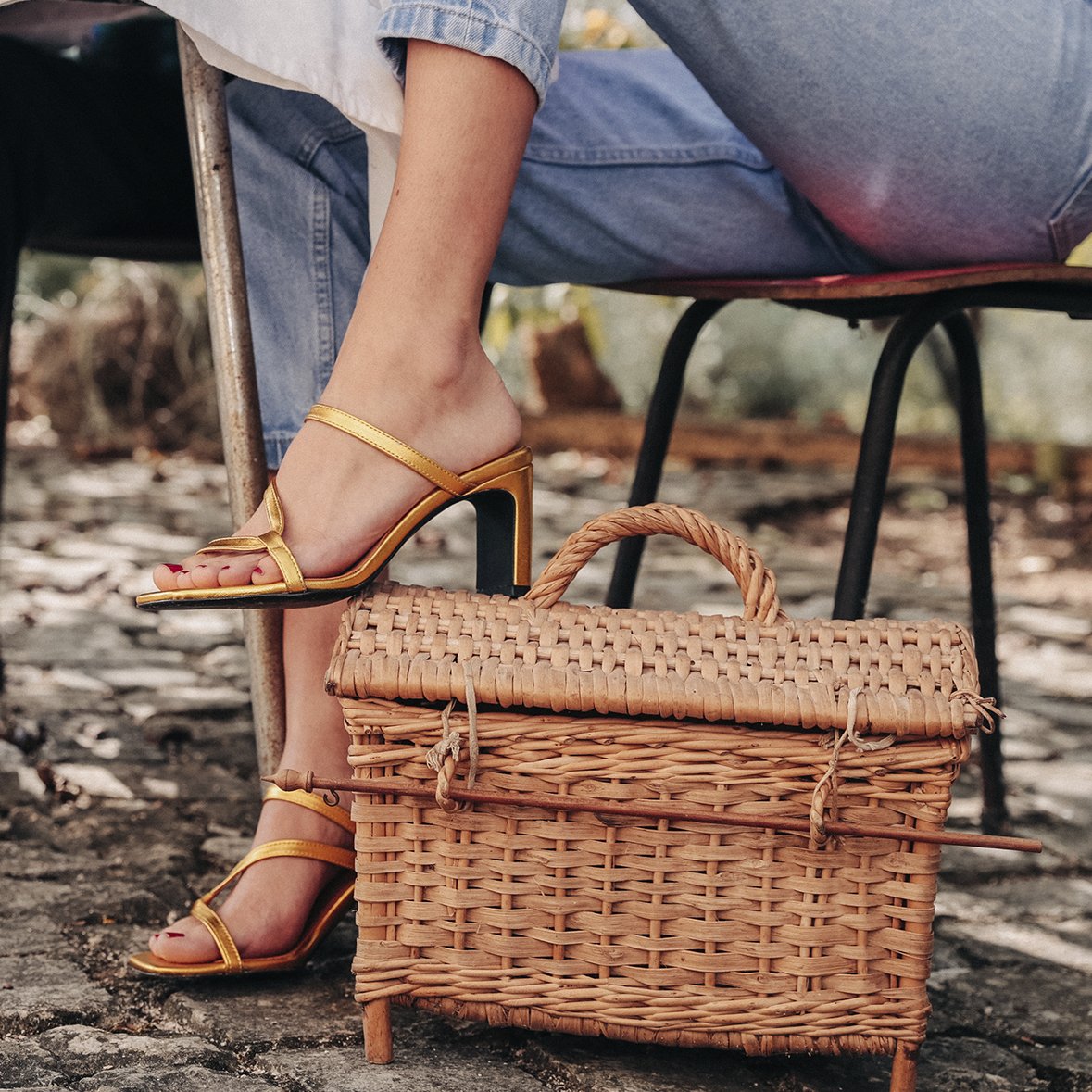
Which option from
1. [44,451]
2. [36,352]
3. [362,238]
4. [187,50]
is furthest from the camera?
[36,352]

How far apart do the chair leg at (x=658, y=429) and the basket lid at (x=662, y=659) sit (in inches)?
20.7

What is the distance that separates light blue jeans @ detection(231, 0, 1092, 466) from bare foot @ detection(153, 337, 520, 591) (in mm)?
243

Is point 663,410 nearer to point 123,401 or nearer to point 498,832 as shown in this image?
point 498,832

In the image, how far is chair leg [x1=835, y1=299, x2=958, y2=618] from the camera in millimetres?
1278

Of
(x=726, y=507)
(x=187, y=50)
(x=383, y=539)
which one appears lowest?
(x=726, y=507)

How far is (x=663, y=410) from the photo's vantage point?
1685 mm

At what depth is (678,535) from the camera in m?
1.09

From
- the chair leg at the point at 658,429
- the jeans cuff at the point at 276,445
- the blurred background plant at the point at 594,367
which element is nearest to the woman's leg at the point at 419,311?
the jeans cuff at the point at 276,445

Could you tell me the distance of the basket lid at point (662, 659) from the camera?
0.98 m

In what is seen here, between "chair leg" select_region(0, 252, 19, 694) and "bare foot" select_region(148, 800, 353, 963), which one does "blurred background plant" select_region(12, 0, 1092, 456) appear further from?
"bare foot" select_region(148, 800, 353, 963)

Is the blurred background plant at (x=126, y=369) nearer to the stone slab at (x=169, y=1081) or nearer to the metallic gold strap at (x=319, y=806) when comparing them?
the metallic gold strap at (x=319, y=806)

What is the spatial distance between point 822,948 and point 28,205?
132 centimetres

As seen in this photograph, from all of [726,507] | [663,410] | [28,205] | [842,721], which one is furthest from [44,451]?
[842,721]

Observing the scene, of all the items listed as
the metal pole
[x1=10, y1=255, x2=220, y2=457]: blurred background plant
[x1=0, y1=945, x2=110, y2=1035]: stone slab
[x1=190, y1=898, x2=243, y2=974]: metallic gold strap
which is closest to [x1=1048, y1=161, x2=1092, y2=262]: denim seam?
the metal pole
